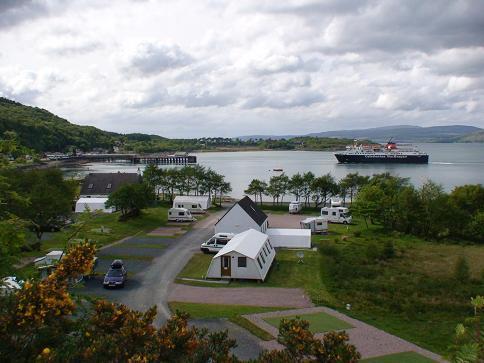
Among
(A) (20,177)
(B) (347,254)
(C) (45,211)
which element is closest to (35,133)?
(A) (20,177)

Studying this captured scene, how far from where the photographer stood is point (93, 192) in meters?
49.2

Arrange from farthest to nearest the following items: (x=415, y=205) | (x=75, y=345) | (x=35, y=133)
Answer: (x=35, y=133), (x=415, y=205), (x=75, y=345)

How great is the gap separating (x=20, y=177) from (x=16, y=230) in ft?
109

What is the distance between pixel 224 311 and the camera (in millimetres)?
17609

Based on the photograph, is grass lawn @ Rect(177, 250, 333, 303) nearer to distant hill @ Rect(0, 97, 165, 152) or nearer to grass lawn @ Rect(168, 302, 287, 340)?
grass lawn @ Rect(168, 302, 287, 340)

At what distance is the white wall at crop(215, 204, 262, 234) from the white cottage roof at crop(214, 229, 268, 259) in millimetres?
3656

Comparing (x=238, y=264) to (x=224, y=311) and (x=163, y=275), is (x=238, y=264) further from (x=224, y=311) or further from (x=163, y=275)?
(x=224, y=311)

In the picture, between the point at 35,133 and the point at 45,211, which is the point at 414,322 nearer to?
the point at 45,211

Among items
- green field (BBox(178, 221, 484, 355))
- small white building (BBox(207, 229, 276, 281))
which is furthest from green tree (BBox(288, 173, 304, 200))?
small white building (BBox(207, 229, 276, 281))

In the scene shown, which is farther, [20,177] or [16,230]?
[20,177]

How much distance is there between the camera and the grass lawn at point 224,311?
16.3m

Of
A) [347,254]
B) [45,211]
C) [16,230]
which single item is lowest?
[347,254]

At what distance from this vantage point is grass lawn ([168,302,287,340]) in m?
16.3

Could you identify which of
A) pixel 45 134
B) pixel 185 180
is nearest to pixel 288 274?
pixel 185 180
